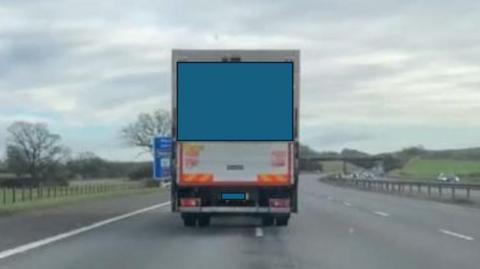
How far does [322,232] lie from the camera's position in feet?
75.4

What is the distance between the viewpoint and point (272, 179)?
74.4 ft

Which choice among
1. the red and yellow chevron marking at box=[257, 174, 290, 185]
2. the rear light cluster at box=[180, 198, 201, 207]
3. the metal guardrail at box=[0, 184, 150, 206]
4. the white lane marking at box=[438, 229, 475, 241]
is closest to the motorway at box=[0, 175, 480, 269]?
the white lane marking at box=[438, 229, 475, 241]

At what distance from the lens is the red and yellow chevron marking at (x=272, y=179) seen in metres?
22.6

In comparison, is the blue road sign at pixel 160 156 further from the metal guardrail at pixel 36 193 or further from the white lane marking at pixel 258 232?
the white lane marking at pixel 258 232

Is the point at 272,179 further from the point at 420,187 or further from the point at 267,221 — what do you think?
the point at 420,187

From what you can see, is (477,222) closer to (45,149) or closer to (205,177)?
(205,177)

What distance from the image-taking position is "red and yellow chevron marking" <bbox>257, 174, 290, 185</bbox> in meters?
22.6

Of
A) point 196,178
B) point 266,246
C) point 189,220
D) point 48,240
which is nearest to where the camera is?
point 266,246

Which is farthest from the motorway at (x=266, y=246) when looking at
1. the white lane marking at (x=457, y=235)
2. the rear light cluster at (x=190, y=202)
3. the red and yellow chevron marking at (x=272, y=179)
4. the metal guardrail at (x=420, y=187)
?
the metal guardrail at (x=420, y=187)

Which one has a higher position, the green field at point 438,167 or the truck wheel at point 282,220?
the green field at point 438,167

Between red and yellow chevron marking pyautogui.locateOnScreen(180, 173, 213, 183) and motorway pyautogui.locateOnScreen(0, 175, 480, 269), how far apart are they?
48.9 inches

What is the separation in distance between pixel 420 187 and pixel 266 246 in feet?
144

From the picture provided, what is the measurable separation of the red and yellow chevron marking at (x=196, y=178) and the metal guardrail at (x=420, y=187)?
26.7 m

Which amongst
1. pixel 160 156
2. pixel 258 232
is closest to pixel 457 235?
pixel 258 232
